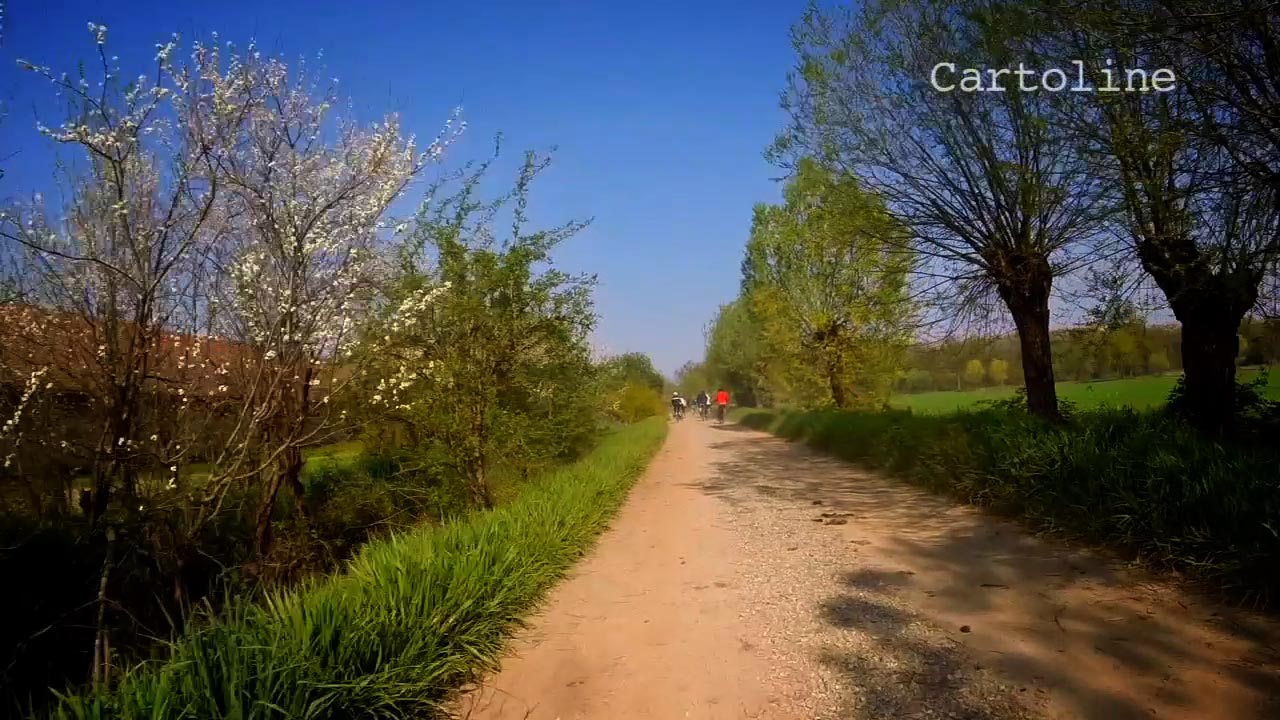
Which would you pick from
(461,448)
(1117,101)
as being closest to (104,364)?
(461,448)

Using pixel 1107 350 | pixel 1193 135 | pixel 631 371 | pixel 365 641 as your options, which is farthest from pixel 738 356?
pixel 365 641

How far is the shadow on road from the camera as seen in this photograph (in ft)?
10.0

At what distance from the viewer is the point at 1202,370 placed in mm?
8023

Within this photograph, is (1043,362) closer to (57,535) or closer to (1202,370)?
(1202,370)

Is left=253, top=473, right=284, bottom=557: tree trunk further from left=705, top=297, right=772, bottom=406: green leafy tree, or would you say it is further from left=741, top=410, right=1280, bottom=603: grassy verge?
left=705, top=297, right=772, bottom=406: green leafy tree

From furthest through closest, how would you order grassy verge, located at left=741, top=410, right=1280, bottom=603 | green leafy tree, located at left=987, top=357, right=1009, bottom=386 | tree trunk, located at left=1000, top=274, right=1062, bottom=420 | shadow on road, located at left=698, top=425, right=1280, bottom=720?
1. green leafy tree, located at left=987, top=357, right=1009, bottom=386
2. tree trunk, located at left=1000, top=274, right=1062, bottom=420
3. grassy verge, located at left=741, top=410, right=1280, bottom=603
4. shadow on road, located at left=698, top=425, right=1280, bottom=720

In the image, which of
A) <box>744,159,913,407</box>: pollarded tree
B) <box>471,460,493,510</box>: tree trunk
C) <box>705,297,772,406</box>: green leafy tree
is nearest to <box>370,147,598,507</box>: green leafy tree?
<box>471,460,493,510</box>: tree trunk

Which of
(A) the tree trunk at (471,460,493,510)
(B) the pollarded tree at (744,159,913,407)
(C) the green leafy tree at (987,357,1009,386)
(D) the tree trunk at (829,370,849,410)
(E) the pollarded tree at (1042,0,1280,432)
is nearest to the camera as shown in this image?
(E) the pollarded tree at (1042,0,1280,432)

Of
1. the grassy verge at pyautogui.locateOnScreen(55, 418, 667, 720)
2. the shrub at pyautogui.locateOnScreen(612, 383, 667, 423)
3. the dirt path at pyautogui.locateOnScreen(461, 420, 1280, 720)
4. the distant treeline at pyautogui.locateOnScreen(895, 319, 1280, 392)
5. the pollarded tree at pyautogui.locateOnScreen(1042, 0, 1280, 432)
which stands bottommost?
the dirt path at pyautogui.locateOnScreen(461, 420, 1280, 720)

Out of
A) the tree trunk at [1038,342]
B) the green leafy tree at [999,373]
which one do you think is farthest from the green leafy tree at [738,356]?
the tree trunk at [1038,342]

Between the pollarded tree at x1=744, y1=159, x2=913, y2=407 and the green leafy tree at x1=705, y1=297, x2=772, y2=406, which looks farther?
the green leafy tree at x1=705, y1=297, x2=772, y2=406

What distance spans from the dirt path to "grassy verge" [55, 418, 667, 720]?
0.88ft

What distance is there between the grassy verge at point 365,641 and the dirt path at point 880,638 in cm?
27

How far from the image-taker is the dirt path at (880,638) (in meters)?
3.11
